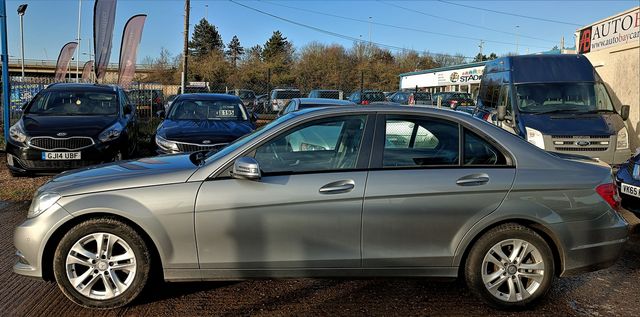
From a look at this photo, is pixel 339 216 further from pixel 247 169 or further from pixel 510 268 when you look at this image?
pixel 510 268

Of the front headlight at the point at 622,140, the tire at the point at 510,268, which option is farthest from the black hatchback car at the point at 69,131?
Answer: the front headlight at the point at 622,140

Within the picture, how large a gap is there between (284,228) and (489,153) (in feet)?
5.69

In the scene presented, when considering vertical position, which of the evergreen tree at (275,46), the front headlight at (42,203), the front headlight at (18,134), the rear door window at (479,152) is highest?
the evergreen tree at (275,46)

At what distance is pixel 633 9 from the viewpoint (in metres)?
13.3

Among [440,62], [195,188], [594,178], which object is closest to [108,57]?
[195,188]

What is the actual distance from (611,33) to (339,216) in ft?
47.6

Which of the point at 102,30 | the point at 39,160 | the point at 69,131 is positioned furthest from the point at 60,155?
the point at 102,30

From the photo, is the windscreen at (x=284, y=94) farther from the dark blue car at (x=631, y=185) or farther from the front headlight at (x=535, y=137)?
the dark blue car at (x=631, y=185)

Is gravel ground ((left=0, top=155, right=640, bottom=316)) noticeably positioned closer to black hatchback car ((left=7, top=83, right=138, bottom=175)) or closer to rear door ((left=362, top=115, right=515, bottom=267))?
rear door ((left=362, top=115, right=515, bottom=267))

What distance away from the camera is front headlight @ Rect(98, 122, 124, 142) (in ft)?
26.9

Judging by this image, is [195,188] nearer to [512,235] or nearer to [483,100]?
[512,235]

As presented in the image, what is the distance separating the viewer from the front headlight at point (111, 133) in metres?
8.21

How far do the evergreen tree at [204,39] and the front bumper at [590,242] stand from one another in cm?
7938

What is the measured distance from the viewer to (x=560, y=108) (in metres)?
9.41
